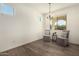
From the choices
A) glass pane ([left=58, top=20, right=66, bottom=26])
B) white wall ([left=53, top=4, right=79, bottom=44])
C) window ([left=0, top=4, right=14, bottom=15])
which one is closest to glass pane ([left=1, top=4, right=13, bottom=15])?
window ([left=0, top=4, right=14, bottom=15])

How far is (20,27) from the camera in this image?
310 centimetres

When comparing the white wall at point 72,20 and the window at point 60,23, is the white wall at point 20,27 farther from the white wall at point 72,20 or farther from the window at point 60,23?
the white wall at point 72,20

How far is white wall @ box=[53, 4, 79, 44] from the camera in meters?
2.82

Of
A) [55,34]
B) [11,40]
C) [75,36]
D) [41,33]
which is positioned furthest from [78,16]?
[11,40]

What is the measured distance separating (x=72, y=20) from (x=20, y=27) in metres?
2.04

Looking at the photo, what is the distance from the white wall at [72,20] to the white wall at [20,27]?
2.89ft

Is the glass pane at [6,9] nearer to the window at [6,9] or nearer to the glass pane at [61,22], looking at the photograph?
the window at [6,9]

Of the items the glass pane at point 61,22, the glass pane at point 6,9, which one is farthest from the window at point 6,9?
the glass pane at point 61,22

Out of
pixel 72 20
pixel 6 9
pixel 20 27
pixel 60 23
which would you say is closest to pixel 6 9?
pixel 6 9

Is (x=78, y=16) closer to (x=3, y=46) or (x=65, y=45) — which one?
(x=65, y=45)

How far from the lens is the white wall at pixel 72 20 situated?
2.82m

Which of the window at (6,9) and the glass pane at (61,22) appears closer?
the window at (6,9)

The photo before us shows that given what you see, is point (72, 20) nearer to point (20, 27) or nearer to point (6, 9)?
point (20, 27)

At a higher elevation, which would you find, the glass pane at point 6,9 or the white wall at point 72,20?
the glass pane at point 6,9
